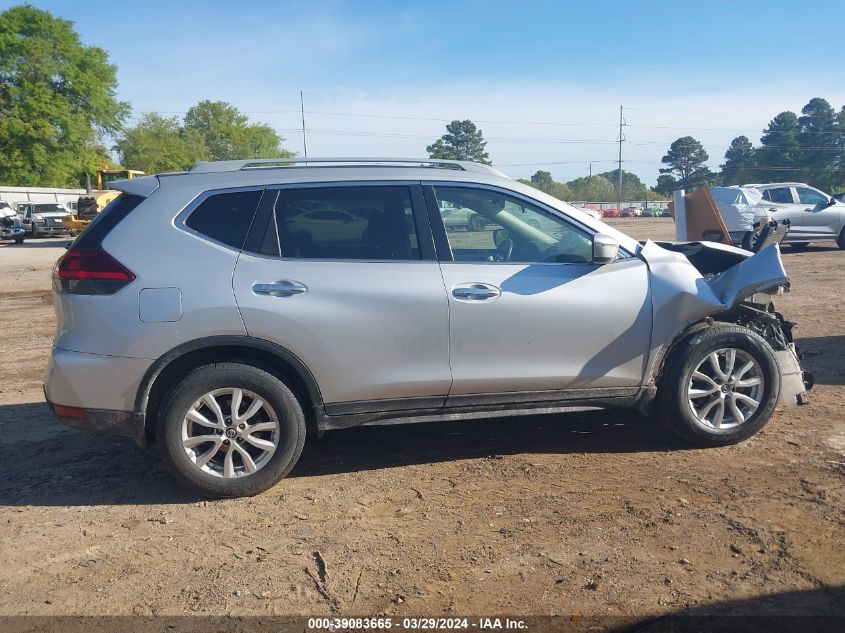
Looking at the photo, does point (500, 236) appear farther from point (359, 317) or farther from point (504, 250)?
point (359, 317)

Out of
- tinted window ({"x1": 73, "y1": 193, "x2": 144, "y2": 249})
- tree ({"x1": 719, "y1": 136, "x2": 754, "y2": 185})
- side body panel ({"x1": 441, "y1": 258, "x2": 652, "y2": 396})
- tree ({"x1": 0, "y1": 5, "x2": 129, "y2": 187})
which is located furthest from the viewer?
tree ({"x1": 719, "y1": 136, "x2": 754, "y2": 185})

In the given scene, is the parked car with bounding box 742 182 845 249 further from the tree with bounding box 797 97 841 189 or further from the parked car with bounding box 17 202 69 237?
the tree with bounding box 797 97 841 189

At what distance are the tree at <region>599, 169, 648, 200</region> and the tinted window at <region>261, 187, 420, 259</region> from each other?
300 ft

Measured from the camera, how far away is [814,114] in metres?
80.1

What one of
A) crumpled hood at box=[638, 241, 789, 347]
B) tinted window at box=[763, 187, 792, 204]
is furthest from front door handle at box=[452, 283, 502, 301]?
tinted window at box=[763, 187, 792, 204]

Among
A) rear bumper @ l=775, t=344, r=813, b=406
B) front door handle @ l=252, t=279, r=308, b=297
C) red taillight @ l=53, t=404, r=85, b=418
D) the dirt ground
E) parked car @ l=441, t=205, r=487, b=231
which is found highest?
parked car @ l=441, t=205, r=487, b=231

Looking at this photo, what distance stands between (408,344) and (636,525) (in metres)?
1.61

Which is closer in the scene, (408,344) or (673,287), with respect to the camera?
(408,344)

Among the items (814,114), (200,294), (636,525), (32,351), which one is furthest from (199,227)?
(814,114)

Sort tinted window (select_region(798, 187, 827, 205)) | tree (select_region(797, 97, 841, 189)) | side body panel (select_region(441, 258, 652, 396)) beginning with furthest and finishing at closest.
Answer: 1. tree (select_region(797, 97, 841, 189))
2. tinted window (select_region(798, 187, 827, 205))
3. side body panel (select_region(441, 258, 652, 396))

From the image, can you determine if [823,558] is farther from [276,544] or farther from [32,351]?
[32,351]

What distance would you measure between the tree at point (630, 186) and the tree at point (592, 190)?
202 centimetres

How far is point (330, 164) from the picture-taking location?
193 inches

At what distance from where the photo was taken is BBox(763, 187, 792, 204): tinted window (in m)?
19.2
